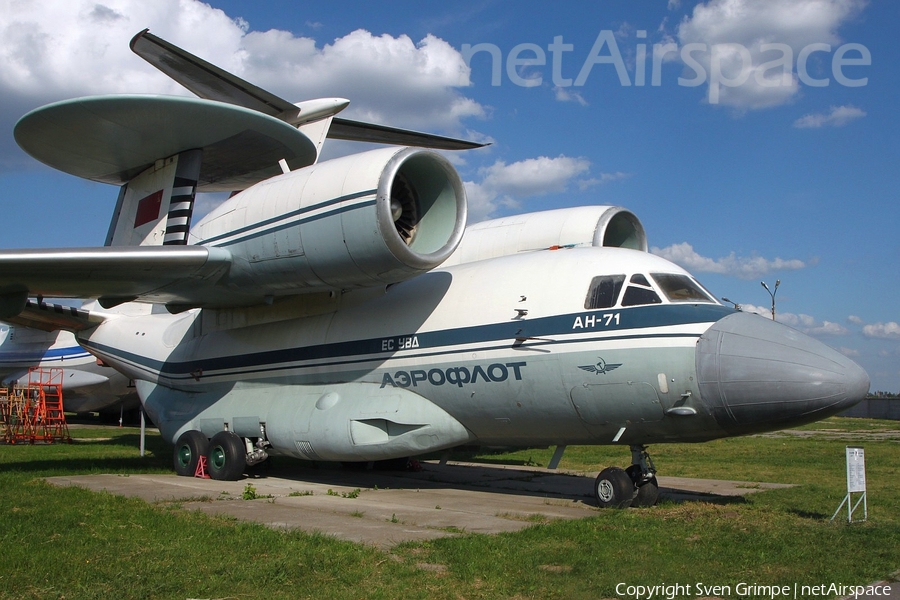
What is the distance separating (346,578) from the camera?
233 inches

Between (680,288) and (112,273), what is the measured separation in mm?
7716

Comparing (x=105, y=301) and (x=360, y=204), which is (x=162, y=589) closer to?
(x=360, y=204)

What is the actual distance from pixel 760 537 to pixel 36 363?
2752 cm

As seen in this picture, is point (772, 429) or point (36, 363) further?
point (36, 363)

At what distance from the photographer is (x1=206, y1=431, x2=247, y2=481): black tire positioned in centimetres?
1262

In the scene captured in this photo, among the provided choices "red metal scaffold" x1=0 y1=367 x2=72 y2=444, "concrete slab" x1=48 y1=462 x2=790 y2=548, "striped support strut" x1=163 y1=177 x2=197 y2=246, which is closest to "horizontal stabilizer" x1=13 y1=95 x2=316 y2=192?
"striped support strut" x1=163 y1=177 x2=197 y2=246

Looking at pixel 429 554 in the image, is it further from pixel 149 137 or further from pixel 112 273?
pixel 149 137

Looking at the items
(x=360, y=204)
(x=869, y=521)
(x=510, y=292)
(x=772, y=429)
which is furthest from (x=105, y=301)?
(x=869, y=521)

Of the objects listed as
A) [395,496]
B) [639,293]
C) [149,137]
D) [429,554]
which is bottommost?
[395,496]

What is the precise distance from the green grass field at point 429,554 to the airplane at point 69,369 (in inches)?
680

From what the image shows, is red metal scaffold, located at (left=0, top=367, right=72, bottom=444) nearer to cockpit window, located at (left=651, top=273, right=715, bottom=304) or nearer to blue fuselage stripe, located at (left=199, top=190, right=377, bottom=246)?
blue fuselage stripe, located at (left=199, top=190, right=377, bottom=246)

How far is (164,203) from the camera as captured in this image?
42.1 feet

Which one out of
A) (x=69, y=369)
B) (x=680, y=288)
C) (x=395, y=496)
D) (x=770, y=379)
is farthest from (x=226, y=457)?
(x=69, y=369)

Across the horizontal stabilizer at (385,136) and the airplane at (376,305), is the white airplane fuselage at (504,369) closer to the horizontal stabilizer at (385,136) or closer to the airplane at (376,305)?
the airplane at (376,305)
